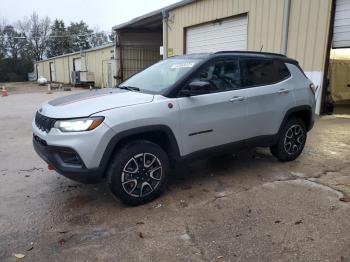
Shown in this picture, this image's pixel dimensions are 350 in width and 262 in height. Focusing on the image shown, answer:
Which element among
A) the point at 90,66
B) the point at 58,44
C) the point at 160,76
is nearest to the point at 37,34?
the point at 58,44

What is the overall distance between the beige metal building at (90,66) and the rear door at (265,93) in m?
17.0

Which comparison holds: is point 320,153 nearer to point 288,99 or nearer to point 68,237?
point 288,99

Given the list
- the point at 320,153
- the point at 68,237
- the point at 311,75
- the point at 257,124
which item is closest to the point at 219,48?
the point at 311,75

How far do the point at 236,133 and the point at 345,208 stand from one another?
5.10 feet

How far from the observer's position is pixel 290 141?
5.32m

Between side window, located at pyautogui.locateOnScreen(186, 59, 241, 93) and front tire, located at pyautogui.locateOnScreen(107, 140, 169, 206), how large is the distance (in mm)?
1070

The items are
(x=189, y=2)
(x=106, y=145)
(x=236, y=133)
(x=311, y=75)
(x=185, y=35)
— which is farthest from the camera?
(x=185, y=35)

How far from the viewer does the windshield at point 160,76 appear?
421 cm

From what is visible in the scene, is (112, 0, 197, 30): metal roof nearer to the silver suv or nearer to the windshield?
the windshield

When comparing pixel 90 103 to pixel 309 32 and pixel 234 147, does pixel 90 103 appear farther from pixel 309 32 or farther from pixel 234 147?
pixel 309 32

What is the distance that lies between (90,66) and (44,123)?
84.6ft

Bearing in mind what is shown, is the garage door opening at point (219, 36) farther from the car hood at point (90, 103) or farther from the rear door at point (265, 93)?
the car hood at point (90, 103)

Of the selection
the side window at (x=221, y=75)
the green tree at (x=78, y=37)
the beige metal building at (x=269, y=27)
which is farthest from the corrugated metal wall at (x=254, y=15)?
the green tree at (x=78, y=37)

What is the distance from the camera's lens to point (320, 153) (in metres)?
5.90
